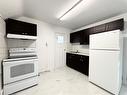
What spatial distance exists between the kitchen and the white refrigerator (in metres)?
0.22

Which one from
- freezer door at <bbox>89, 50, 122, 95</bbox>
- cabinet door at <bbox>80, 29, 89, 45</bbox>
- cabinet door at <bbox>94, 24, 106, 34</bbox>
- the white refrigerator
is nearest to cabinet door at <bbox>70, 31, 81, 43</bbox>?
cabinet door at <bbox>80, 29, 89, 45</bbox>

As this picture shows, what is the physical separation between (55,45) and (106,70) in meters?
3.00

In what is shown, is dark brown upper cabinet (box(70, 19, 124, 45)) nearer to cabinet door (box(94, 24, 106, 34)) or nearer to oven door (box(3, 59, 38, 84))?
cabinet door (box(94, 24, 106, 34))

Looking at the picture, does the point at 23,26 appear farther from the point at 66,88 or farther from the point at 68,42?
the point at 68,42

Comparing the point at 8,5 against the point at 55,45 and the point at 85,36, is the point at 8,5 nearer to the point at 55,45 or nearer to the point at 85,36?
the point at 55,45

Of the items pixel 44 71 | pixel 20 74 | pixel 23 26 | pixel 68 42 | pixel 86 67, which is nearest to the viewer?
pixel 20 74

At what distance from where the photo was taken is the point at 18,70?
2.28 m

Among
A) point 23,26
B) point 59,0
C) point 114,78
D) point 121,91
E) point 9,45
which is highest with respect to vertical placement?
point 59,0

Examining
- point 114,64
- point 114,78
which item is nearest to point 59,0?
point 114,64

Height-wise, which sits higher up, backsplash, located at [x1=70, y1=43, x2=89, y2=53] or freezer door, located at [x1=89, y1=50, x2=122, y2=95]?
backsplash, located at [x1=70, y1=43, x2=89, y2=53]

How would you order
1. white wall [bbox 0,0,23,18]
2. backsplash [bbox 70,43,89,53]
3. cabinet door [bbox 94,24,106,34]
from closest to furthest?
white wall [bbox 0,0,23,18], cabinet door [bbox 94,24,106,34], backsplash [bbox 70,43,89,53]

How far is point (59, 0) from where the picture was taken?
211cm

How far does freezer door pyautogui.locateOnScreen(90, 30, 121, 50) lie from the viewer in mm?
2081

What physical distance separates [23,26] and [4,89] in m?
1.89
